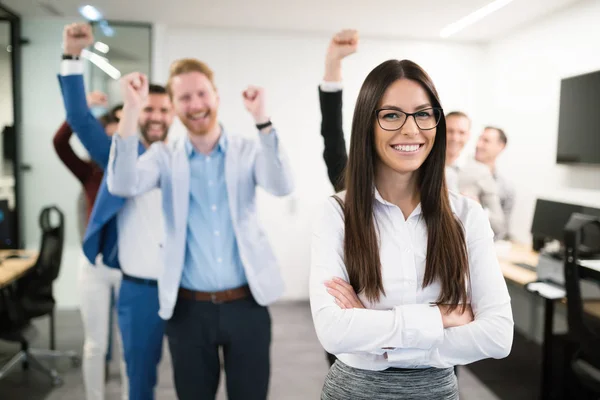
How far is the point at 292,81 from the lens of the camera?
4.82 metres

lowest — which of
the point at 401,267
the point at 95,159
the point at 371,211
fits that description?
the point at 401,267

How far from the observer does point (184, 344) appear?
173cm

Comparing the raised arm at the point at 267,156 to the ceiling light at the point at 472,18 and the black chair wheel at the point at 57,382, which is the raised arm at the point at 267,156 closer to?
the black chair wheel at the point at 57,382

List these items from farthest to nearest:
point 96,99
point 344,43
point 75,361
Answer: point 75,361, point 96,99, point 344,43

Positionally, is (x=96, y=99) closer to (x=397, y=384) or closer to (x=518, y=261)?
(x=397, y=384)

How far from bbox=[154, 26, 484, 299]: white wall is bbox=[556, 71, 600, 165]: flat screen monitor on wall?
1330mm

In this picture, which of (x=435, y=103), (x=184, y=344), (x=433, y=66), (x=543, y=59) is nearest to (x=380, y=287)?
(x=435, y=103)

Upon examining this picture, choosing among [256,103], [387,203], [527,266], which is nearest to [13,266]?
[256,103]

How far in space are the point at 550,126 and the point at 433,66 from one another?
142cm

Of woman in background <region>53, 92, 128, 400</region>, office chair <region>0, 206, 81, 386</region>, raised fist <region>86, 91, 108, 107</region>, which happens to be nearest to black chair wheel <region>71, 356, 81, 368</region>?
office chair <region>0, 206, 81, 386</region>

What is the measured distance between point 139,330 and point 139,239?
1.33ft

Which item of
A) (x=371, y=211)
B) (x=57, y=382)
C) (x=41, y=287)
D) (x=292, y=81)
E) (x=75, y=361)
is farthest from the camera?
(x=292, y=81)

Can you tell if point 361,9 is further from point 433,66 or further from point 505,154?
point 505,154

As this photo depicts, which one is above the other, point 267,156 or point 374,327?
point 267,156
